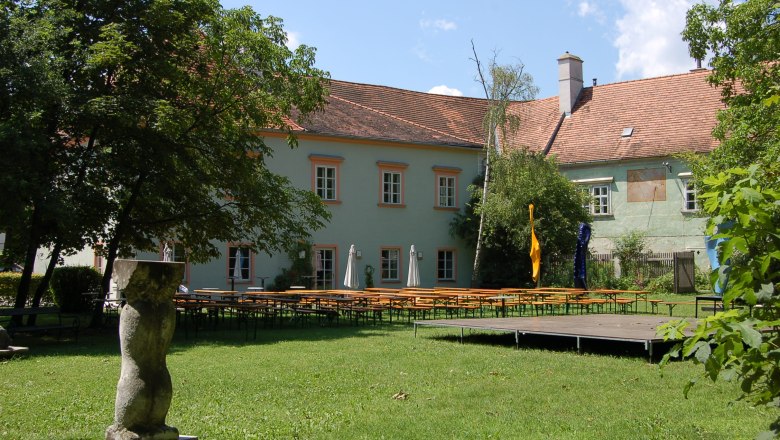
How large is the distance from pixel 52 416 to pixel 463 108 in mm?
33569

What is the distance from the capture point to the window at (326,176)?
3181 cm

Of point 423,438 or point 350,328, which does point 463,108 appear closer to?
point 350,328

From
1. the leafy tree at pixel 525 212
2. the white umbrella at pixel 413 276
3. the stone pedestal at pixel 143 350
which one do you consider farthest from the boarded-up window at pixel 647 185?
the stone pedestal at pixel 143 350

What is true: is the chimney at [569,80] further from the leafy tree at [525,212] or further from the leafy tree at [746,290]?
the leafy tree at [746,290]

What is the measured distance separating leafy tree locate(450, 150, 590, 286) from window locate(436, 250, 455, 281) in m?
1.98

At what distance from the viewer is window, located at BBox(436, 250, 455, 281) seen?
116ft

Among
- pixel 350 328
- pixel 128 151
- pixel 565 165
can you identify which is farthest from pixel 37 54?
pixel 565 165

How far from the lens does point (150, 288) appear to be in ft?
20.7

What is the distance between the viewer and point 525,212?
32281mm

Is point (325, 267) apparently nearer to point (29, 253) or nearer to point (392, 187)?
point (392, 187)

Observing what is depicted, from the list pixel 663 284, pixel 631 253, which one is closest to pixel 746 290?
pixel 663 284

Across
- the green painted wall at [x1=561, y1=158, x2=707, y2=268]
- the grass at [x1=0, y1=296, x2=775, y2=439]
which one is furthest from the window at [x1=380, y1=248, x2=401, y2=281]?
the grass at [x1=0, y1=296, x2=775, y2=439]

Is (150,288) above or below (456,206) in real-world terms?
below

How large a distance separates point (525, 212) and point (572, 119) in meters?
9.26
